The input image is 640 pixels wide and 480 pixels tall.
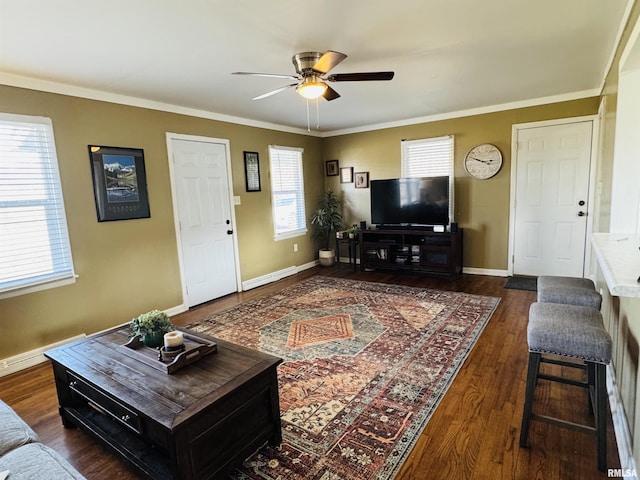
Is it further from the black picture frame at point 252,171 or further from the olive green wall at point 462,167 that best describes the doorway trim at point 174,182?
the olive green wall at point 462,167

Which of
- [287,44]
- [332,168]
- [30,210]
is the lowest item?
[30,210]

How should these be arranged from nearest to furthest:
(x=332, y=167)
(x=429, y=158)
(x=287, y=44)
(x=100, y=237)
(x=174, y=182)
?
(x=287, y=44) → (x=100, y=237) → (x=174, y=182) → (x=429, y=158) → (x=332, y=167)

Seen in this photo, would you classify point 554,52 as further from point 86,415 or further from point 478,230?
point 86,415

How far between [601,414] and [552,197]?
369 cm

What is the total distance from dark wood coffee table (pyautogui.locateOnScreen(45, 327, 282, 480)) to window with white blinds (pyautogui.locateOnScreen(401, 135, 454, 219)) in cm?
419

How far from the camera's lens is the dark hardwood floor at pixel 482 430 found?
66.2 inches

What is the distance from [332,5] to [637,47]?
173cm

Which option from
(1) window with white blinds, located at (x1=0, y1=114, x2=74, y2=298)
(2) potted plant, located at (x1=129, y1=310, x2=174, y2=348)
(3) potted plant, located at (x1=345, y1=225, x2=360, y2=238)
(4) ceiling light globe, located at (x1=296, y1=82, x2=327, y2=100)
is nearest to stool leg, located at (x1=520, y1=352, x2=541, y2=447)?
(2) potted plant, located at (x1=129, y1=310, x2=174, y2=348)

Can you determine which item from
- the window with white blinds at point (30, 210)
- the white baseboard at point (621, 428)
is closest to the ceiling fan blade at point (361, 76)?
the white baseboard at point (621, 428)

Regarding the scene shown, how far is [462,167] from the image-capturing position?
508 centimetres

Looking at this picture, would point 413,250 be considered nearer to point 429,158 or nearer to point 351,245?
point 351,245

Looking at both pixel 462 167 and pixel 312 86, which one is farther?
pixel 462 167

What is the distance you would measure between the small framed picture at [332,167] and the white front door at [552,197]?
2842mm

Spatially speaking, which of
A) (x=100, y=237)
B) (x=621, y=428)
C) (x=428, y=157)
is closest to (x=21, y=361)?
(x=100, y=237)
